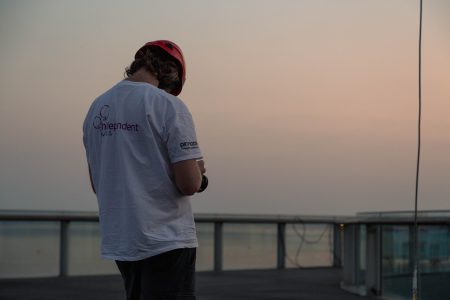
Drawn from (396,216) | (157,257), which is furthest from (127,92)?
(396,216)

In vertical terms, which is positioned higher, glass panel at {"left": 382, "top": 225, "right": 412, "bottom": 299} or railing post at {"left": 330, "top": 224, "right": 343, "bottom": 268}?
glass panel at {"left": 382, "top": 225, "right": 412, "bottom": 299}

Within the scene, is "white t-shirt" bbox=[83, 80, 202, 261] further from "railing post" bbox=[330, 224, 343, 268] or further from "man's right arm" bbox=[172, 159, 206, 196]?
"railing post" bbox=[330, 224, 343, 268]

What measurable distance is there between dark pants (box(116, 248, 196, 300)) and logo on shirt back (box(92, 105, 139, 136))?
41cm

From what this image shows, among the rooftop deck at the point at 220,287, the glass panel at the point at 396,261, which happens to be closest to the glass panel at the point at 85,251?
the rooftop deck at the point at 220,287

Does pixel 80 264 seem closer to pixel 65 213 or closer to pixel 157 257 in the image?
pixel 65 213

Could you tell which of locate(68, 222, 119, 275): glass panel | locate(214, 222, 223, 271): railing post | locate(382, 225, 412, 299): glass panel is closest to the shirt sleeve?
locate(382, 225, 412, 299): glass panel

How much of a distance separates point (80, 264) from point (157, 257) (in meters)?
9.15

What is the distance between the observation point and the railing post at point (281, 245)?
543 inches

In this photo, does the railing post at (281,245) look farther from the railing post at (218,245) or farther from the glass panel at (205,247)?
the glass panel at (205,247)

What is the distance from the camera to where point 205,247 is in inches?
512

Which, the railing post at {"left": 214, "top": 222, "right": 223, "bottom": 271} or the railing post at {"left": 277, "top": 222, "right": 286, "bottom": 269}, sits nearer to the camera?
the railing post at {"left": 214, "top": 222, "right": 223, "bottom": 271}

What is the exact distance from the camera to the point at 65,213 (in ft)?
38.2

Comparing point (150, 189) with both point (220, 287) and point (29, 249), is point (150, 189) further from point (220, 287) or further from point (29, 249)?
point (29, 249)

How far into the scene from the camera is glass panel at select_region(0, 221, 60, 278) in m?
10.7
